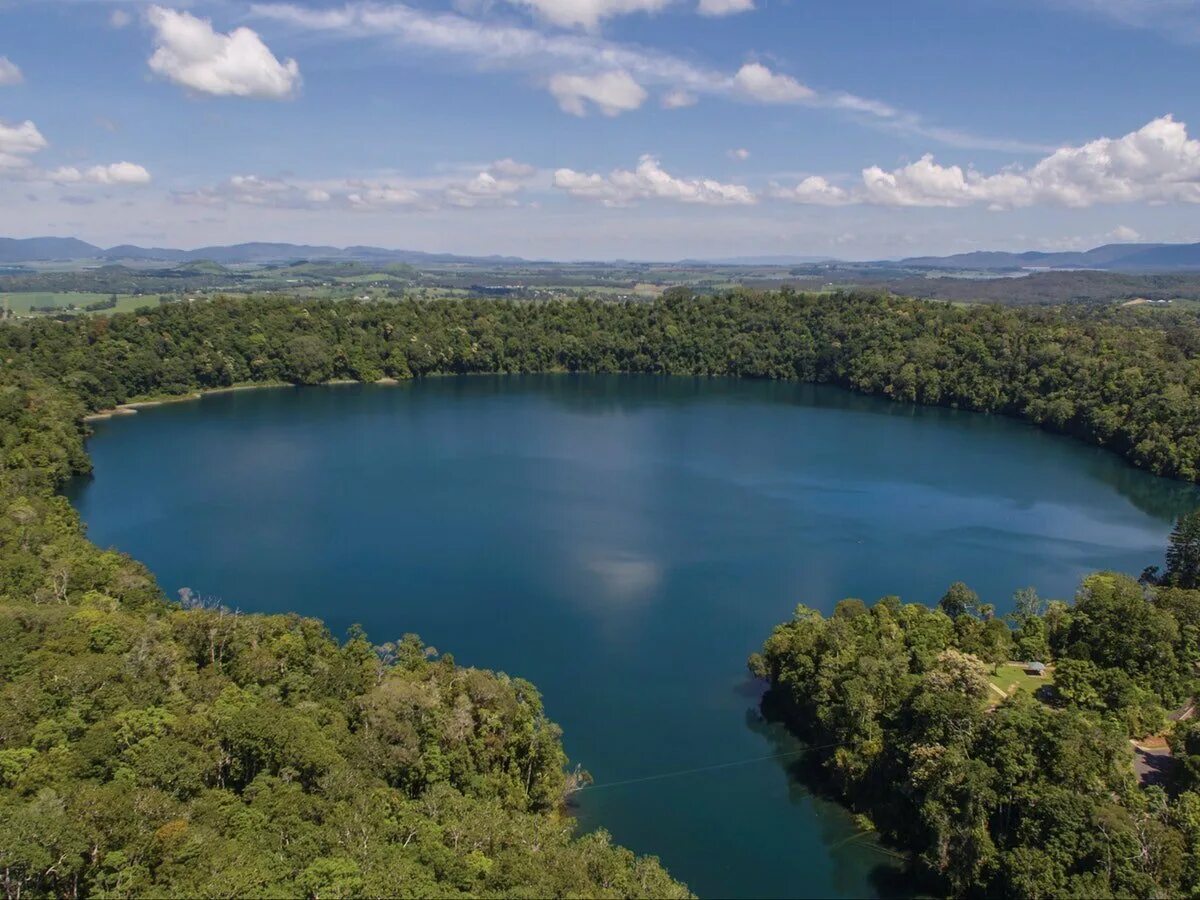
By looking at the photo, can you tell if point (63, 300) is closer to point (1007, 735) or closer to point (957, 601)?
point (957, 601)

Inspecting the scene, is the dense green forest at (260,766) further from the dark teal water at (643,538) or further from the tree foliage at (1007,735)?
the tree foliage at (1007,735)

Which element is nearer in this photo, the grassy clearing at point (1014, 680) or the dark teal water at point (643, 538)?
the dark teal water at point (643, 538)

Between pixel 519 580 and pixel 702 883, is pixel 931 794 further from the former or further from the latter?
pixel 519 580

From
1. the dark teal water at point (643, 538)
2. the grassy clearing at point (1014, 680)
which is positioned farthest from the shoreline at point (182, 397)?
the grassy clearing at point (1014, 680)

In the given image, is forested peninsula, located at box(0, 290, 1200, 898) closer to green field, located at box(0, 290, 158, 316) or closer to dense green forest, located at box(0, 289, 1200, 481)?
dense green forest, located at box(0, 289, 1200, 481)

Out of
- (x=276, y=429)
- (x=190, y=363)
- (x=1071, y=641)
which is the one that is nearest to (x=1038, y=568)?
(x=1071, y=641)
